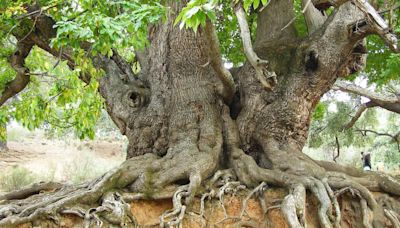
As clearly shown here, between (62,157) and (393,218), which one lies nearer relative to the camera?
(393,218)

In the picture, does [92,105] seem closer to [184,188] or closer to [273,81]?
[184,188]

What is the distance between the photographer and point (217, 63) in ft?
16.4

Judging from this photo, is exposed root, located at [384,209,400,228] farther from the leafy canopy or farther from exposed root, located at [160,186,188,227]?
exposed root, located at [160,186,188,227]

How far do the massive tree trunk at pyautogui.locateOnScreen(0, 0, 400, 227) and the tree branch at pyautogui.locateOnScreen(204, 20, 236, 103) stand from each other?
0.10ft

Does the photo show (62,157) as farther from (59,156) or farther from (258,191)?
(258,191)

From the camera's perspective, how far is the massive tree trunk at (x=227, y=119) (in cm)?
464

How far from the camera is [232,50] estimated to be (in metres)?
8.99

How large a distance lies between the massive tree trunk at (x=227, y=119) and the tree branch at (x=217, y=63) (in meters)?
0.03

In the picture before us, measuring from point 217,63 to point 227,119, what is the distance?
1102 mm

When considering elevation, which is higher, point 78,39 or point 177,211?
point 78,39

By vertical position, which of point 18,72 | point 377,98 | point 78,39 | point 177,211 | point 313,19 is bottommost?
point 177,211

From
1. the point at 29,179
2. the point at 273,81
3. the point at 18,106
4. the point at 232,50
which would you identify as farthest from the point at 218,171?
the point at 29,179

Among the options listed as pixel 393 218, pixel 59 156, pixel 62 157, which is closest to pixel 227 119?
pixel 393 218

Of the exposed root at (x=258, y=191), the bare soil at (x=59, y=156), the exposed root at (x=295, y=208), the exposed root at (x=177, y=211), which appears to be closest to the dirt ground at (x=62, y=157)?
the bare soil at (x=59, y=156)
